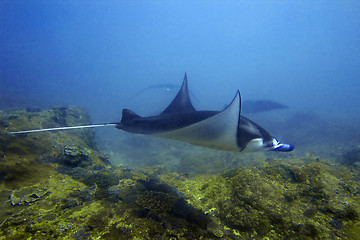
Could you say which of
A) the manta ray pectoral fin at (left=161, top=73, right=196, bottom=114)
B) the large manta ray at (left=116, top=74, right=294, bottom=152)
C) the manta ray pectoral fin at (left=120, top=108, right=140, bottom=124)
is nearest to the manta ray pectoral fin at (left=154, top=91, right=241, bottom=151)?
the large manta ray at (left=116, top=74, right=294, bottom=152)

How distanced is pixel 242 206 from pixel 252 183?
45 centimetres

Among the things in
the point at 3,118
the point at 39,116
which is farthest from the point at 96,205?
the point at 39,116

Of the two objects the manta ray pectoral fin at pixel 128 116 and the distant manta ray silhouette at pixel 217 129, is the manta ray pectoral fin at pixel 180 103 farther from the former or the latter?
the distant manta ray silhouette at pixel 217 129

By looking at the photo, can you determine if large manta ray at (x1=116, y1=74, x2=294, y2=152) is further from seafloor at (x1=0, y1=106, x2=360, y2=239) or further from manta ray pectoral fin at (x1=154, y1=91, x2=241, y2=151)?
seafloor at (x1=0, y1=106, x2=360, y2=239)

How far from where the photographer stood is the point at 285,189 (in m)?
2.83

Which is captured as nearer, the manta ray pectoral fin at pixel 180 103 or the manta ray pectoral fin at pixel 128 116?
the manta ray pectoral fin at pixel 128 116

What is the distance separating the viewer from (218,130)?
271 cm

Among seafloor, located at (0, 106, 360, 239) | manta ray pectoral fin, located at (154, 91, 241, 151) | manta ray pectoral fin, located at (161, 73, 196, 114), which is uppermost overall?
manta ray pectoral fin, located at (161, 73, 196, 114)

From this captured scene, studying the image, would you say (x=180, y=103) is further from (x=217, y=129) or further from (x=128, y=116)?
→ (x=217, y=129)

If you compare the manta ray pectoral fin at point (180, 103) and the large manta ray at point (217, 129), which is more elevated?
the manta ray pectoral fin at point (180, 103)

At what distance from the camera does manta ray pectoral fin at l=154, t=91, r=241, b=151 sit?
2594 millimetres

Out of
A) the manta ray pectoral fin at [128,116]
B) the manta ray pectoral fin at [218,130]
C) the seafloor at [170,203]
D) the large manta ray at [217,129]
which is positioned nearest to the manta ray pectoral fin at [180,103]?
the manta ray pectoral fin at [128,116]

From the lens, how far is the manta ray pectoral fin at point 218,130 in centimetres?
259

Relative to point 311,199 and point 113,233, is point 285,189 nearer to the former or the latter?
point 311,199
